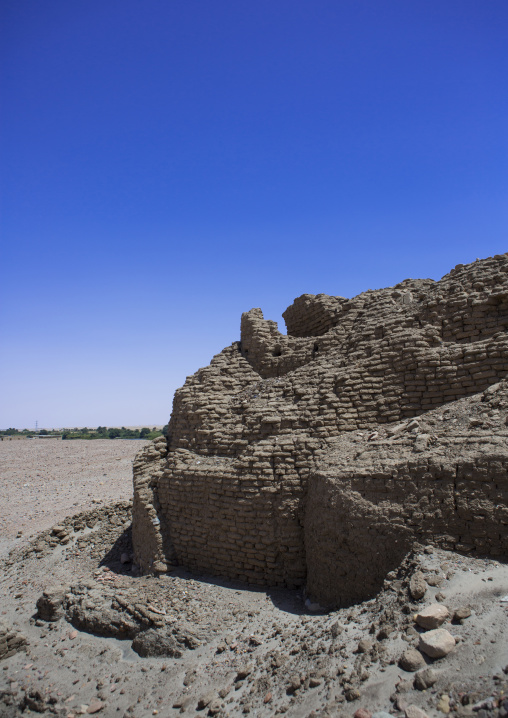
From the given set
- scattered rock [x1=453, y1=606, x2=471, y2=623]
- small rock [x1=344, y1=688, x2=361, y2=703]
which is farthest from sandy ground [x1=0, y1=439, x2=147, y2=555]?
scattered rock [x1=453, y1=606, x2=471, y2=623]

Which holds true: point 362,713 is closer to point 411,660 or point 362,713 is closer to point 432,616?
point 411,660

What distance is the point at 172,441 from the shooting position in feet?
30.2

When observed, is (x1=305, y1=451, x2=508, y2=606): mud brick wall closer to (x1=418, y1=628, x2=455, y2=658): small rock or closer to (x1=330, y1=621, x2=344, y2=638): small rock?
(x1=330, y1=621, x2=344, y2=638): small rock

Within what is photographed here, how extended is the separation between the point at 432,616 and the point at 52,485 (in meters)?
23.1

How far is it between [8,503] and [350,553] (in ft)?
58.6

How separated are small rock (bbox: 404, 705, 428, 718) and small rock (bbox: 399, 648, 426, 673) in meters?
0.46

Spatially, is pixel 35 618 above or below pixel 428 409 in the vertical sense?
below

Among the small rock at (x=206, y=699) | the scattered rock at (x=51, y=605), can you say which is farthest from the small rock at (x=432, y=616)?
the scattered rock at (x=51, y=605)

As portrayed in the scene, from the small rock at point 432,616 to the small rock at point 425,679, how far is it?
0.55 metres

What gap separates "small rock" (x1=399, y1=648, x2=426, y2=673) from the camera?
151 inches

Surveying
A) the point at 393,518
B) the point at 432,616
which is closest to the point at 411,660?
the point at 432,616

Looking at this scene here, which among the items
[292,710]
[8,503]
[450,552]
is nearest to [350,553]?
[450,552]

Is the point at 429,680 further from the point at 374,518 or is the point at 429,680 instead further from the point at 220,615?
the point at 220,615

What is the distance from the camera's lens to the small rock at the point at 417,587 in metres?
4.62
